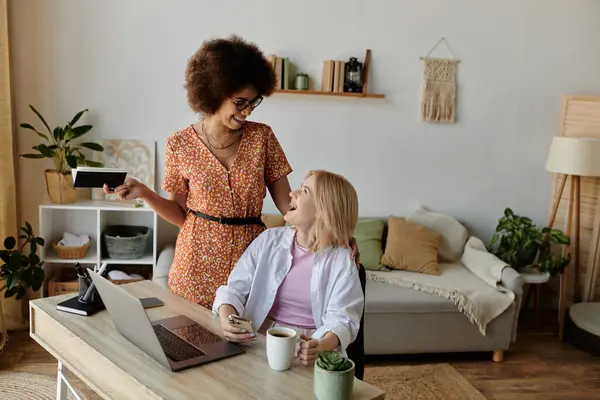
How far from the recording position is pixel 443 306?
3434 mm

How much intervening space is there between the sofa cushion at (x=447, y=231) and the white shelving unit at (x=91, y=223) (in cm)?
165

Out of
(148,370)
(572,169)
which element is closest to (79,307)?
(148,370)

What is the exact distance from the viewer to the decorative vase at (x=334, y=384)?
1.36 metres

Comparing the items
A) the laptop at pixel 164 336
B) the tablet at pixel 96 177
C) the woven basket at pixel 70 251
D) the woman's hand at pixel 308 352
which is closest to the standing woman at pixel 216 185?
the tablet at pixel 96 177

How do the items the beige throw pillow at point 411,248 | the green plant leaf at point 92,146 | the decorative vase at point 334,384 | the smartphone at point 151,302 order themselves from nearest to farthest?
the decorative vase at point 334,384 < the smartphone at point 151,302 < the green plant leaf at point 92,146 < the beige throw pillow at point 411,248

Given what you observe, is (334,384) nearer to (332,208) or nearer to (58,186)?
(332,208)

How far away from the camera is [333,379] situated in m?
1.35

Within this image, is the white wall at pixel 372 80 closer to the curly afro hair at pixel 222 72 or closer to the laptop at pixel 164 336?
the curly afro hair at pixel 222 72

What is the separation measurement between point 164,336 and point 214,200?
0.55m

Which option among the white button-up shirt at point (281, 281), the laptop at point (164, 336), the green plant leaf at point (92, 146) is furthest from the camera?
the green plant leaf at point (92, 146)

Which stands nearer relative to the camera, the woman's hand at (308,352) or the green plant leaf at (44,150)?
the woman's hand at (308,352)

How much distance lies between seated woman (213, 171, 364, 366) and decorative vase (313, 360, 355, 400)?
0.41m

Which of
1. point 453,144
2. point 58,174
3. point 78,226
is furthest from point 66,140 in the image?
point 453,144

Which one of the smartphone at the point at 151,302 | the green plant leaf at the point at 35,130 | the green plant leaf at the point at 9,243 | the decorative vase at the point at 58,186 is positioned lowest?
the green plant leaf at the point at 9,243
